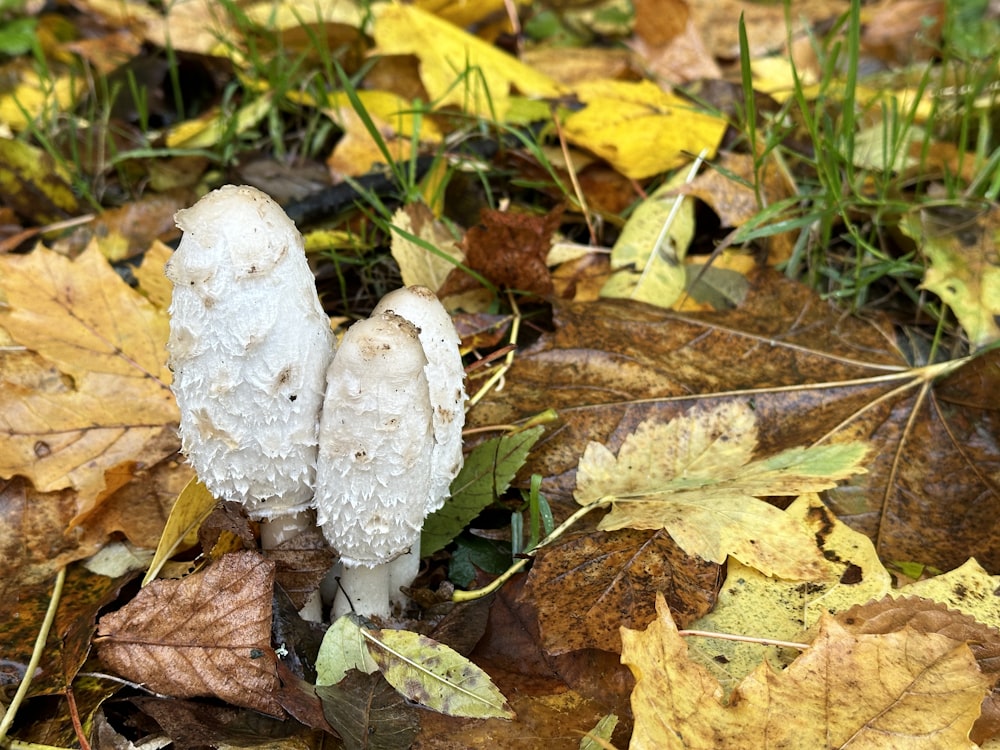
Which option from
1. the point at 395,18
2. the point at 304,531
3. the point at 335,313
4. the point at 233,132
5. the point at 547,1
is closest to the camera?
the point at 304,531

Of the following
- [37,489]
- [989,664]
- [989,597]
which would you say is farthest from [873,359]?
[37,489]

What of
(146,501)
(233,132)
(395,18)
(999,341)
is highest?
(395,18)

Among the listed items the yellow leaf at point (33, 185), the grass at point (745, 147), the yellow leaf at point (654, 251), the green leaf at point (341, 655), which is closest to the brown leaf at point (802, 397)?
the yellow leaf at point (654, 251)

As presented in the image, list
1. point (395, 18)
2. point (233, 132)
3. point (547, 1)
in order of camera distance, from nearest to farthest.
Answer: point (233, 132) → point (395, 18) → point (547, 1)

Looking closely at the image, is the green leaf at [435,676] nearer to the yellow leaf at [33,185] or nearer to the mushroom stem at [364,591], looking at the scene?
the mushroom stem at [364,591]

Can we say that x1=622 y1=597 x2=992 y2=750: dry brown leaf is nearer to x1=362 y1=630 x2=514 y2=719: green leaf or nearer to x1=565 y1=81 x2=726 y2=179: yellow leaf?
x1=362 y1=630 x2=514 y2=719: green leaf

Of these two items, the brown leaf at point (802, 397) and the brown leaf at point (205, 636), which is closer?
the brown leaf at point (205, 636)

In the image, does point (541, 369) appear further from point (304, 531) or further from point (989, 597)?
point (989, 597)
